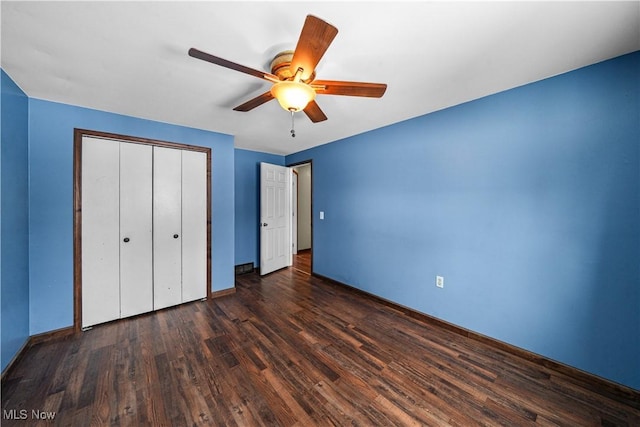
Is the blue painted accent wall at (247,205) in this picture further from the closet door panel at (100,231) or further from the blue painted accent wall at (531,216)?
the blue painted accent wall at (531,216)

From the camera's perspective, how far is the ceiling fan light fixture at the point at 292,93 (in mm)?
1409

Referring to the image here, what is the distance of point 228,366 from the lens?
1857 millimetres

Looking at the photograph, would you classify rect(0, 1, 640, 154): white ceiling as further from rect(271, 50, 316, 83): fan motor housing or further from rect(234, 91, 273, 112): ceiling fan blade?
rect(234, 91, 273, 112): ceiling fan blade

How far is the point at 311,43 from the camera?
3.77 feet

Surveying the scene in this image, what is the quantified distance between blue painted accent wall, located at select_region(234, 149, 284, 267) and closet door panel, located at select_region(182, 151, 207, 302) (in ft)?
3.55

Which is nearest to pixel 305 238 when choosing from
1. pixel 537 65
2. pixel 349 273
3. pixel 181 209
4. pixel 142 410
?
pixel 349 273

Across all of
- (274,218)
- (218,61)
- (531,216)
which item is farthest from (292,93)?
(274,218)

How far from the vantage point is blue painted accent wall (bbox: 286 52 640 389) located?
159cm

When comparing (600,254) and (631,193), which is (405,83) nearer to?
(631,193)

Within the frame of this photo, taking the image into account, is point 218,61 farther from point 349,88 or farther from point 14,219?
point 14,219

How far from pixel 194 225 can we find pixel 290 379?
226 centimetres

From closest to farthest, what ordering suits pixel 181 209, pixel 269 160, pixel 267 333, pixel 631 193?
pixel 631 193 → pixel 267 333 → pixel 181 209 → pixel 269 160

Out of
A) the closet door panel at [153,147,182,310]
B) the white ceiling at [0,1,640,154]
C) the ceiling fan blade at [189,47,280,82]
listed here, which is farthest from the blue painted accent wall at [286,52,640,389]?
the closet door panel at [153,147,182,310]

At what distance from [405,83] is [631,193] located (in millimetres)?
1717
